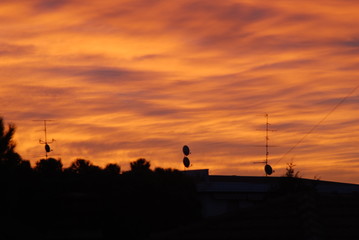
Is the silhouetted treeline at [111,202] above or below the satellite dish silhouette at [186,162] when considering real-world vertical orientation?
below

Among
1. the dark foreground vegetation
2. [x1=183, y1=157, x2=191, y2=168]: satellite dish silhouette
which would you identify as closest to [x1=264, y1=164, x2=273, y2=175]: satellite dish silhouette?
[x1=183, y1=157, x2=191, y2=168]: satellite dish silhouette

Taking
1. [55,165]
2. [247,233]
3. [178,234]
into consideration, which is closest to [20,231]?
[178,234]

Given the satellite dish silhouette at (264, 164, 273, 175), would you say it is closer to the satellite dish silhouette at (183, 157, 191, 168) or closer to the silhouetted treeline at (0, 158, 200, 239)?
the satellite dish silhouette at (183, 157, 191, 168)

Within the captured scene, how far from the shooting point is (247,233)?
24.8 m

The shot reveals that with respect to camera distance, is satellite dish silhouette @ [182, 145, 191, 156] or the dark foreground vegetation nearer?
the dark foreground vegetation

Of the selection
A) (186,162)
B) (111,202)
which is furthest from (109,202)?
(186,162)

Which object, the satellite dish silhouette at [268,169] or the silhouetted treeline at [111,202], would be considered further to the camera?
the satellite dish silhouette at [268,169]

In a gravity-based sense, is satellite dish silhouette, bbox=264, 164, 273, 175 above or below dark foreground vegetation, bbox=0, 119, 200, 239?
above

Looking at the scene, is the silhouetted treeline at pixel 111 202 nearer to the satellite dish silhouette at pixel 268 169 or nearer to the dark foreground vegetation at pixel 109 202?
the dark foreground vegetation at pixel 109 202

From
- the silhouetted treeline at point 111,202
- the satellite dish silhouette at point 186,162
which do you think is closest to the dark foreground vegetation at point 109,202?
the silhouetted treeline at point 111,202

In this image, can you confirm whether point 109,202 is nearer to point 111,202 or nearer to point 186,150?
point 111,202

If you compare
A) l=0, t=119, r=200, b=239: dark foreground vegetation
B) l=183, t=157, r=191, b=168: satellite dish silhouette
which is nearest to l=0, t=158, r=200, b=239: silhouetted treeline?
l=0, t=119, r=200, b=239: dark foreground vegetation

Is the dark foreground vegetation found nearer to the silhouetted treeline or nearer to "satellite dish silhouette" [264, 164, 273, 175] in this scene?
the silhouetted treeline

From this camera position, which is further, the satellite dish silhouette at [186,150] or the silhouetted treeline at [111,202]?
the satellite dish silhouette at [186,150]
